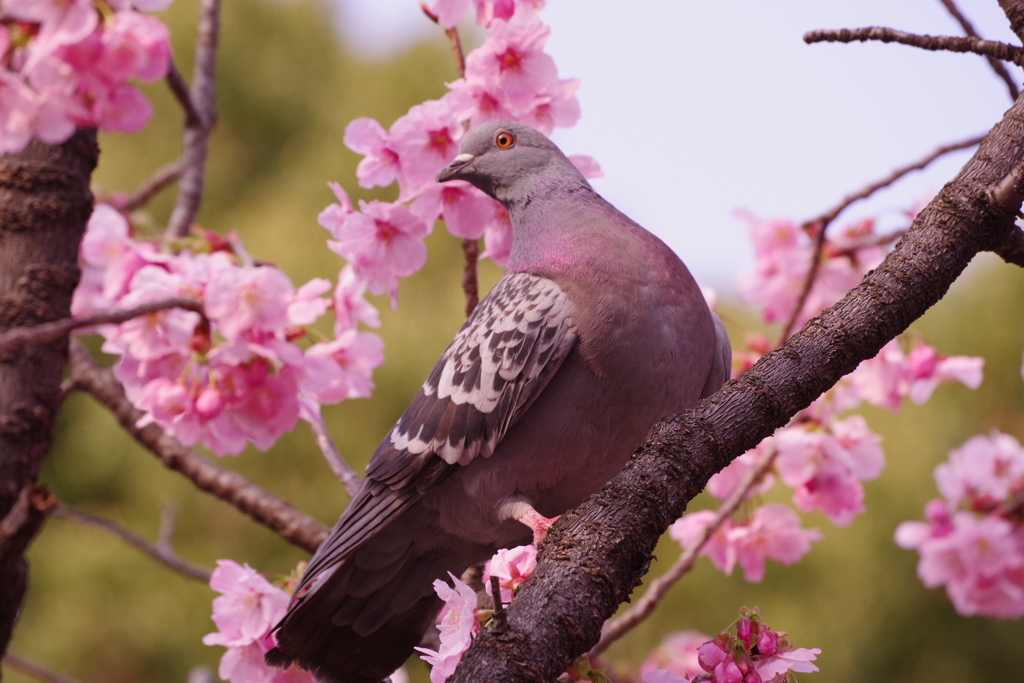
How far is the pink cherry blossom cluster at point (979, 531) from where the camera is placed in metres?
3.19

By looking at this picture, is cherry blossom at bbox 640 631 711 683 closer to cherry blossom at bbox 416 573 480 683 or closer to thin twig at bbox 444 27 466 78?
cherry blossom at bbox 416 573 480 683

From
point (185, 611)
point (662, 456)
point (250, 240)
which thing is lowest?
point (185, 611)

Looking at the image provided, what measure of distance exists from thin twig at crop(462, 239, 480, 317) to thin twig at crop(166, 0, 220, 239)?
1.23 meters

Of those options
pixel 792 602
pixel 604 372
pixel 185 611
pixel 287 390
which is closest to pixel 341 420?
pixel 185 611

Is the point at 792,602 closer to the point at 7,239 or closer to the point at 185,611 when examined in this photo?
the point at 185,611

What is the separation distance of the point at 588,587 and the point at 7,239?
1.69 meters

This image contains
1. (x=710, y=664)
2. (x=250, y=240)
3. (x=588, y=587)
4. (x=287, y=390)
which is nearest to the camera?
(x=588, y=587)

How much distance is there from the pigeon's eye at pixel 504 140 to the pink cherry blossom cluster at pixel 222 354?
60 centimetres

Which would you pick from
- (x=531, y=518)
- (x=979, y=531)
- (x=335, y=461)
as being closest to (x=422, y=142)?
(x=335, y=461)

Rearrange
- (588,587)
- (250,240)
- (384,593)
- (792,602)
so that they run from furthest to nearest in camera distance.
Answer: (250,240), (792,602), (384,593), (588,587)

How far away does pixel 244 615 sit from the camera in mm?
1948

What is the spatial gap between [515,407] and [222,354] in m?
0.78

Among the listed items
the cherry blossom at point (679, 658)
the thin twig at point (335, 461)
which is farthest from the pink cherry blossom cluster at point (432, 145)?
the cherry blossom at point (679, 658)

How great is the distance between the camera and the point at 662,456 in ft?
3.92
